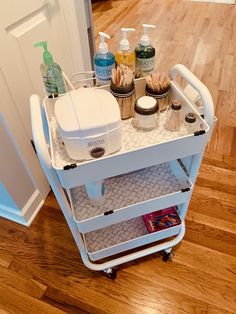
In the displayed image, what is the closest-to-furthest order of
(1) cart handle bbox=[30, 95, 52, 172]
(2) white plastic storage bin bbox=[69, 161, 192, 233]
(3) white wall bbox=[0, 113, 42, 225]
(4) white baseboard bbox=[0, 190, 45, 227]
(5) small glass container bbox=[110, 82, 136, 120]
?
(1) cart handle bbox=[30, 95, 52, 172] < (5) small glass container bbox=[110, 82, 136, 120] < (2) white plastic storage bin bbox=[69, 161, 192, 233] < (3) white wall bbox=[0, 113, 42, 225] < (4) white baseboard bbox=[0, 190, 45, 227]

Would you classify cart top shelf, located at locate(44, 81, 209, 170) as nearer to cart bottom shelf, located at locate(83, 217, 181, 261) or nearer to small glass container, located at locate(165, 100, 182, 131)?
small glass container, located at locate(165, 100, 182, 131)

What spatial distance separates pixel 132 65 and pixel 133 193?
0.43 metres

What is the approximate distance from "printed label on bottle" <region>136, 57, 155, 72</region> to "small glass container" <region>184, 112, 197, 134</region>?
0.66ft

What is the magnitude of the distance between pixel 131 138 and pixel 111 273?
65 centimetres

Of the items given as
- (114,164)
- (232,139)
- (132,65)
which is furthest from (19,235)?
(232,139)

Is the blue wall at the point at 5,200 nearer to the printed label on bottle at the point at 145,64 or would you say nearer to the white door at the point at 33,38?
the white door at the point at 33,38

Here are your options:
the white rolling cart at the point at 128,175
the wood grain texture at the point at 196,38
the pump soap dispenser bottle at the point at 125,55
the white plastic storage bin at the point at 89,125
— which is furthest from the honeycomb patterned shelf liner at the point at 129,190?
the wood grain texture at the point at 196,38

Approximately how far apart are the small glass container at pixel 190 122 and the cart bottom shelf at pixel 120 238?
454 millimetres

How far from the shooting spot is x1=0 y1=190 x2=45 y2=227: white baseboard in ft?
3.86

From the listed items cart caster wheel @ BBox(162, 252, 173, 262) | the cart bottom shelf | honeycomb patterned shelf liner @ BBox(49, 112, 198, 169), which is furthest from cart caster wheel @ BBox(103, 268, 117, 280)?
honeycomb patterned shelf liner @ BBox(49, 112, 198, 169)

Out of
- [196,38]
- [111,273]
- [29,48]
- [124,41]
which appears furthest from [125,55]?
[196,38]

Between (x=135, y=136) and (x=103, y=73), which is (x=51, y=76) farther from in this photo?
(x=135, y=136)

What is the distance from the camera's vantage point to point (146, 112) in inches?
24.0

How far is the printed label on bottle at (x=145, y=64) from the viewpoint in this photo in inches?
27.2
